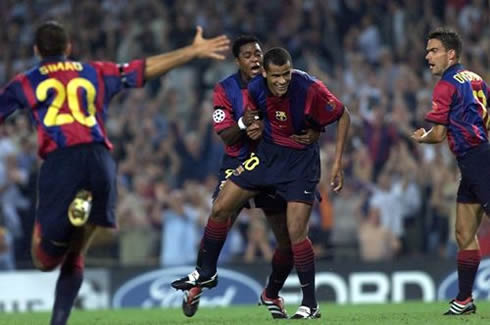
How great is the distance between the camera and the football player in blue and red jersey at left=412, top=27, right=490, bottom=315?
10273 millimetres

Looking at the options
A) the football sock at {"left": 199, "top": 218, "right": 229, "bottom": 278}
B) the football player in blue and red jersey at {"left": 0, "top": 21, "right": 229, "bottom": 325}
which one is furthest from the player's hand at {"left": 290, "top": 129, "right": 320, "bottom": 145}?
the football player in blue and red jersey at {"left": 0, "top": 21, "right": 229, "bottom": 325}

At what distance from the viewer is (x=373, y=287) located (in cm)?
1634

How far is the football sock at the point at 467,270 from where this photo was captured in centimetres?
1065

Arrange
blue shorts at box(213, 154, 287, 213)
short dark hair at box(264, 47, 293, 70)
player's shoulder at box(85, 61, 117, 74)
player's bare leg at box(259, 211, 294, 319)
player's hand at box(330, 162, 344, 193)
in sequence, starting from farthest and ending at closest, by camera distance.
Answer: player's bare leg at box(259, 211, 294, 319) → blue shorts at box(213, 154, 287, 213) → player's hand at box(330, 162, 344, 193) → short dark hair at box(264, 47, 293, 70) → player's shoulder at box(85, 61, 117, 74)

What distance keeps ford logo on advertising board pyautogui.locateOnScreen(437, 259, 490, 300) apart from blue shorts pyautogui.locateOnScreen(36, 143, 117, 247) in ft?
27.4

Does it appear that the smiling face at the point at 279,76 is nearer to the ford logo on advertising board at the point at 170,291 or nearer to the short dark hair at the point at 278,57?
the short dark hair at the point at 278,57

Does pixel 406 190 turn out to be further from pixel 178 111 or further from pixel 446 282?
pixel 178 111

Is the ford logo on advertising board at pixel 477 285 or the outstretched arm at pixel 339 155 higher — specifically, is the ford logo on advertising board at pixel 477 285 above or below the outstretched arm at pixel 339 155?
below

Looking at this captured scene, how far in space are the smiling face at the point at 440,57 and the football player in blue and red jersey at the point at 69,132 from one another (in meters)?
2.48

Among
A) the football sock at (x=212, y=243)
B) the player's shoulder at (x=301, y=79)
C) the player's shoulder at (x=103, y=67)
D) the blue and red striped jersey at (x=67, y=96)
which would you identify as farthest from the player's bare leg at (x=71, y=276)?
the player's shoulder at (x=301, y=79)

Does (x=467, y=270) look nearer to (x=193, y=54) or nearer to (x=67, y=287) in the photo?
(x=193, y=54)

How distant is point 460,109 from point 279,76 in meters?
1.51

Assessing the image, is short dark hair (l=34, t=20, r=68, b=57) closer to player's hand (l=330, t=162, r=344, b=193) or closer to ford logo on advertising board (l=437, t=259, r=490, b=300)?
player's hand (l=330, t=162, r=344, b=193)

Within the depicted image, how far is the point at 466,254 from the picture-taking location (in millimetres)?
10703
